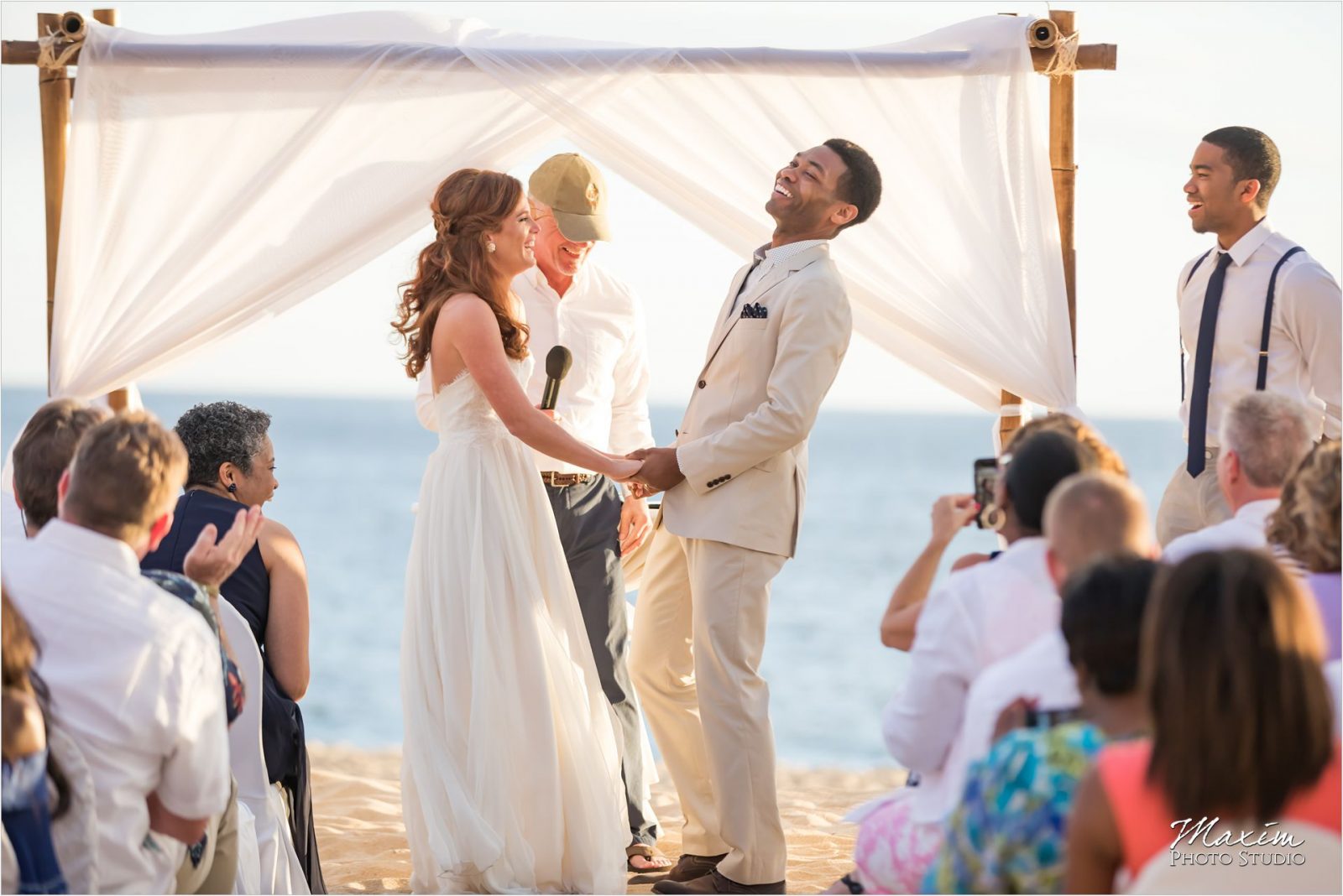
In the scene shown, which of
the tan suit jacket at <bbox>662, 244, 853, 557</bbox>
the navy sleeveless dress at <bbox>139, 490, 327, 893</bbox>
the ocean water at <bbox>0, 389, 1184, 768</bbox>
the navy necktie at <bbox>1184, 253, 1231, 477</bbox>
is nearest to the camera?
the navy sleeveless dress at <bbox>139, 490, 327, 893</bbox>

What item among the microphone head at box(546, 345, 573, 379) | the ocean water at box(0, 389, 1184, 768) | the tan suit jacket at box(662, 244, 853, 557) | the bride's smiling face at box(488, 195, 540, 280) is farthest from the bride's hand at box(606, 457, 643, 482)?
the ocean water at box(0, 389, 1184, 768)

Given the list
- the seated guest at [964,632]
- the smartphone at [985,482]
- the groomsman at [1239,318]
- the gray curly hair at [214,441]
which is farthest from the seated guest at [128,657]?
the groomsman at [1239,318]

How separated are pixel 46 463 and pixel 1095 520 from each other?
201 cm

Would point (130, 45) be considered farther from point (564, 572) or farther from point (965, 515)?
point (965, 515)

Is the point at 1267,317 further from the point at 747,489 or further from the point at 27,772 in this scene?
the point at 27,772

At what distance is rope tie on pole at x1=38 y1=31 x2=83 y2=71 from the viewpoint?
462cm

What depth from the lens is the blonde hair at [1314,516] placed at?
113 inches

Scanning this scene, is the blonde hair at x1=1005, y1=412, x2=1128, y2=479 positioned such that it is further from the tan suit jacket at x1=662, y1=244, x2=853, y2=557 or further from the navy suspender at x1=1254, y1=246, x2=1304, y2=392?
the navy suspender at x1=1254, y1=246, x2=1304, y2=392

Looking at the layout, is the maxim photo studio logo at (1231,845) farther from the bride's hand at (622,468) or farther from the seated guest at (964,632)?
the bride's hand at (622,468)

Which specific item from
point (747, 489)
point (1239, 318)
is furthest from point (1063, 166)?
point (747, 489)

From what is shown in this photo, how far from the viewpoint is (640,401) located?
511 cm

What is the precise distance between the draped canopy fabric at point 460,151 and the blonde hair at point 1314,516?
5.43ft

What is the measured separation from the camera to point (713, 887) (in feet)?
13.6

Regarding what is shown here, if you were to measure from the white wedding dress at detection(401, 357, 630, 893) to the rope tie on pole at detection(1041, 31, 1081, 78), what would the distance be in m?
2.01
